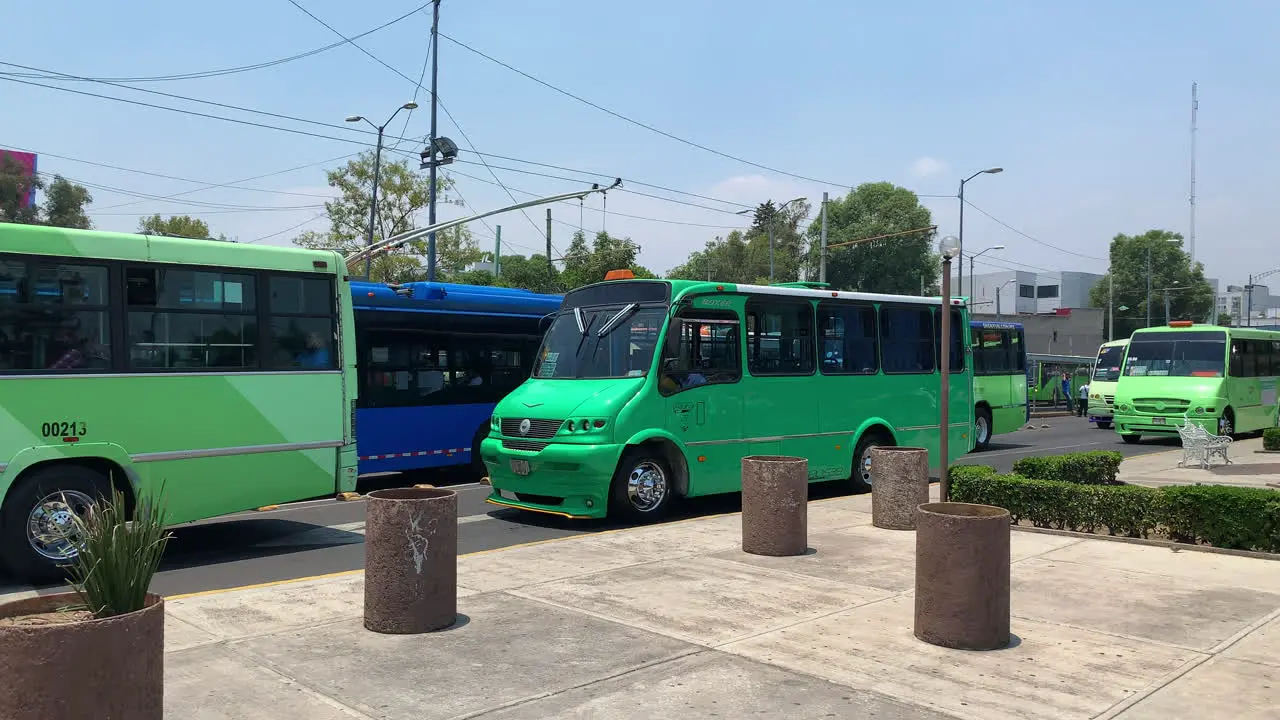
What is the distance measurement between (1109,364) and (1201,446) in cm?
1455

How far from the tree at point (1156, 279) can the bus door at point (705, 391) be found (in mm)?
83339

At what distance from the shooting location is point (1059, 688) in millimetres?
5449

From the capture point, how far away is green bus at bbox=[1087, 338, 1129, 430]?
30406 millimetres

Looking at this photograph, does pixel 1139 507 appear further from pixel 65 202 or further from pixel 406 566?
pixel 65 202

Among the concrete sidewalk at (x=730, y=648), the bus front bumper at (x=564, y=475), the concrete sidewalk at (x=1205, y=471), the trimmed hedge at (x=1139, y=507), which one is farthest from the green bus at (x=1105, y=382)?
the bus front bumper at (x=564, y=475)

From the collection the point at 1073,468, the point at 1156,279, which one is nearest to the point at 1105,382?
the point at 1073,468

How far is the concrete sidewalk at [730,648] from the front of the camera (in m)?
5.15

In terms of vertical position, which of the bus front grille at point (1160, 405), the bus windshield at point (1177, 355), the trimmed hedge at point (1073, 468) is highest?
the bus windshield at point (1177, 355)

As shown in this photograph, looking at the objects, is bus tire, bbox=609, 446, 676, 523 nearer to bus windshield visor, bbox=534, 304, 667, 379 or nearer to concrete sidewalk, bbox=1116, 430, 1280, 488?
bus windshield visor, bbox=534, 304, 667, 379

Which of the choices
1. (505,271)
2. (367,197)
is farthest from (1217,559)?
(505,271)

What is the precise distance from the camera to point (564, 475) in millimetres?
10891

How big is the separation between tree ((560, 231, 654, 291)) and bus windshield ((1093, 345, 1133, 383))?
22.6 meters

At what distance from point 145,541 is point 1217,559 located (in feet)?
31.3

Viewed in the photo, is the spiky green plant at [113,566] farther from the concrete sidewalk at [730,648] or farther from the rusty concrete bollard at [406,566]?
the rusty concrete bollard at [406,566]
